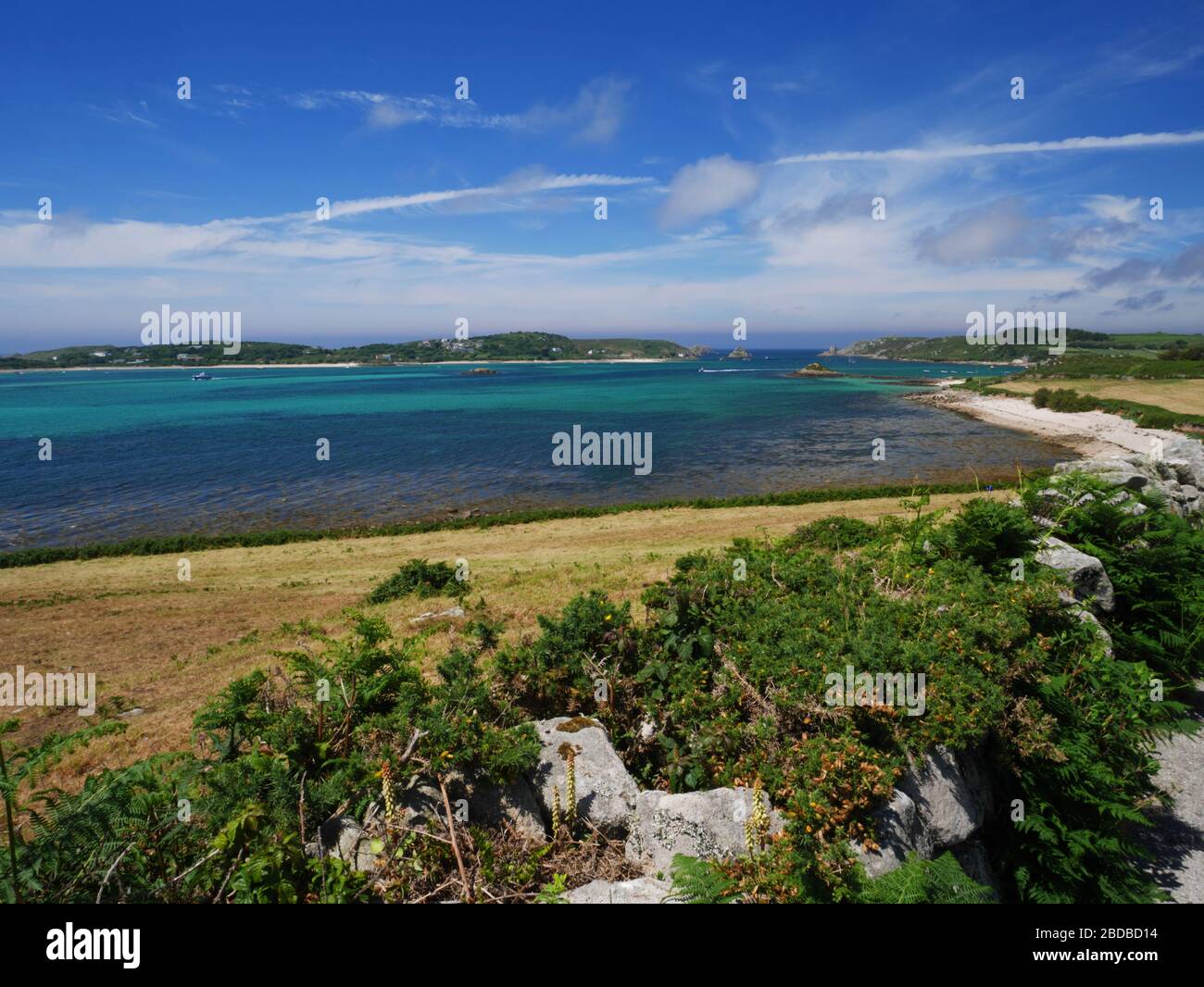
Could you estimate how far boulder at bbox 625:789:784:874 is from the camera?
475 centimetres

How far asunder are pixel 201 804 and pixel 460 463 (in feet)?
153

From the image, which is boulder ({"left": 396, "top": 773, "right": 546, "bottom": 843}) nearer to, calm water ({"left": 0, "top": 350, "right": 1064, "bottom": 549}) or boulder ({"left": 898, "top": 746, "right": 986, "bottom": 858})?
boulder ({"left": 898, "top": 746, "right": 986, "bottom": 858})

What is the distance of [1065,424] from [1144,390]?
988 inches

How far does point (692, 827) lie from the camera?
16.0ft

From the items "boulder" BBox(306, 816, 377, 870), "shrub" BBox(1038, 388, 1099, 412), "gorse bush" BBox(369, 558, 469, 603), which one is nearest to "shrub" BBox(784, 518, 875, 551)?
"gorse bush" BBox(369, 558, 469, 603)

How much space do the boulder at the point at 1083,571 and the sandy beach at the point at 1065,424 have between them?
3580 cm

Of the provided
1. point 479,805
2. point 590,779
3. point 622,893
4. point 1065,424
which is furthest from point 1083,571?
point 1065,424

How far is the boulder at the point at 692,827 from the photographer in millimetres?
4754

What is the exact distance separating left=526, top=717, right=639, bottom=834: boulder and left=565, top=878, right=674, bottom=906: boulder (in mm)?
692

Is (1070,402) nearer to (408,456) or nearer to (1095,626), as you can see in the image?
(408,456)

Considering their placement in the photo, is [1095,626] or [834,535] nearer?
[1095,626]

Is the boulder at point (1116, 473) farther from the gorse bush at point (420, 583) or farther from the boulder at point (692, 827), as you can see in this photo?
the gorse bush at point (420, 583)
